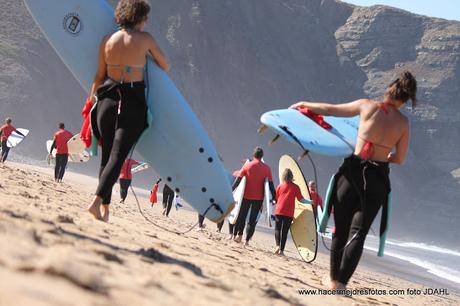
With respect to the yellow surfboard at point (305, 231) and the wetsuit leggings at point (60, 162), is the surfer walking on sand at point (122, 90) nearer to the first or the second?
the yellow surfboard at point (305, 231)

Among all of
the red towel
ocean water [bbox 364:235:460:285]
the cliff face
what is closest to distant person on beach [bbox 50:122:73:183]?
the red towel

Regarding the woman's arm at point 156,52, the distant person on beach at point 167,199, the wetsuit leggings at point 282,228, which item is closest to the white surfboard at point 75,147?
the distant person on beach at point 167,199

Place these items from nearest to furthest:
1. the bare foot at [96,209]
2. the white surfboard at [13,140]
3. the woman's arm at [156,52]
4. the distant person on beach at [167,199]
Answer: the bare foot at [96,209], the woman's arm at [156,52], the distant person on beach at [167,199], the white surfboard at [13,140]

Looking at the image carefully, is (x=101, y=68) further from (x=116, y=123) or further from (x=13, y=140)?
(x=13, y=140)

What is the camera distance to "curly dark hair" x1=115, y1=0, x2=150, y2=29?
14.0ft

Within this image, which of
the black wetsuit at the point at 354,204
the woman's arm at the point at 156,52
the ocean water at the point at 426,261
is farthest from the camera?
the ocean water at the point at 426,261

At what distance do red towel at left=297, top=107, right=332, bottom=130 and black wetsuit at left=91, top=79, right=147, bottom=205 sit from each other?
118cm

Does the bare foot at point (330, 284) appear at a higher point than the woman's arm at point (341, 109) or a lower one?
lower

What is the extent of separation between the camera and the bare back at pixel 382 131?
3.96 metres

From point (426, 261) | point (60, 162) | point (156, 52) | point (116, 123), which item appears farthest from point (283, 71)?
point (116, 123)

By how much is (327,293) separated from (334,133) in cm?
126

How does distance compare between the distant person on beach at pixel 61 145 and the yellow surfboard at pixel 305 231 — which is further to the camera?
the distant person on beach at pixel 61 145

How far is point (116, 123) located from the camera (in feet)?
13.7

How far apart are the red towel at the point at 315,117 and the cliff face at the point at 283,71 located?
34.6 m
